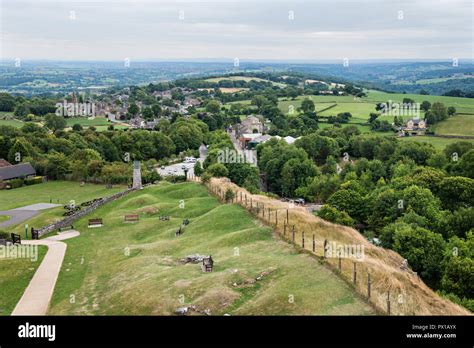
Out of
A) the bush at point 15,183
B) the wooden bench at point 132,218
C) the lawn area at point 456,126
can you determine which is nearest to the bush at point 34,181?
the bush at point 15,183

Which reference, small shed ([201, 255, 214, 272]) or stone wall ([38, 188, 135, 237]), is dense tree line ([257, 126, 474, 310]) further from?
stone wall ([38, 188, 135, 237])

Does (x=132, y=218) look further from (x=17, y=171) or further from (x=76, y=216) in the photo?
(x=17, y=171)

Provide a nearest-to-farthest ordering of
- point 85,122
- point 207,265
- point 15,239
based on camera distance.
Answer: point 207,265 < point 15,239 < point 85,122

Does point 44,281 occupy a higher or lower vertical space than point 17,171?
lower

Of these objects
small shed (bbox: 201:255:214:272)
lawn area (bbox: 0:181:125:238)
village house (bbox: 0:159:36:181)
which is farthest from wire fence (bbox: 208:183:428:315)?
village house (bbox: 0:159:36:181)

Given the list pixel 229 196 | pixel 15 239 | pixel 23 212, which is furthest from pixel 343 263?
pixel 23 212
